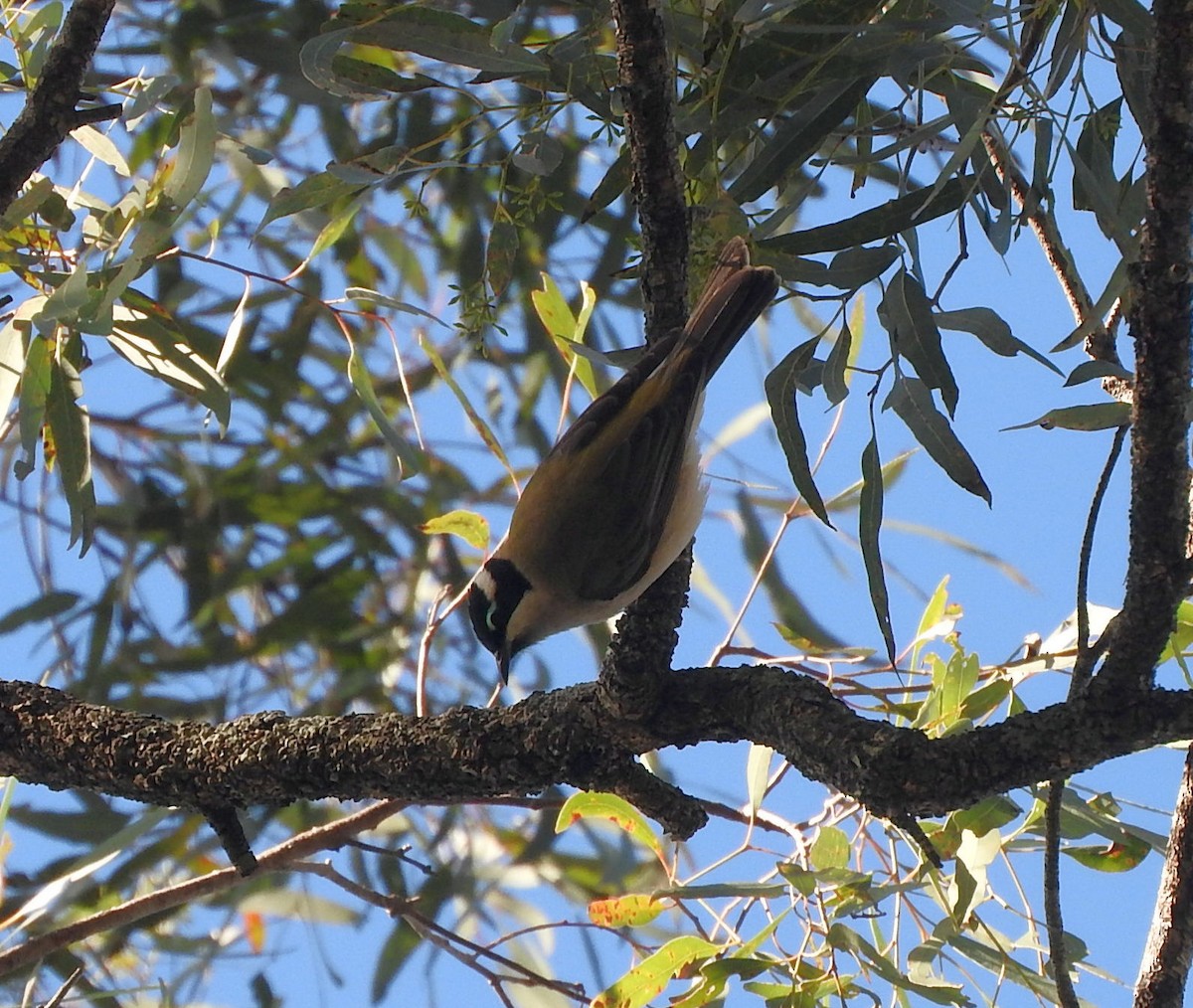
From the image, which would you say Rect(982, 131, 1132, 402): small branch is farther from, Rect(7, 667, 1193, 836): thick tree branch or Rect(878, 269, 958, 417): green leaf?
Rect(7, 667, 1193, 836): thick tree branch

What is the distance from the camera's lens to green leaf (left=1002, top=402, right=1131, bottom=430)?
1031 mm

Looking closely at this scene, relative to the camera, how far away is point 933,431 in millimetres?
1117

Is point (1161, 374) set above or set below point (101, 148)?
below

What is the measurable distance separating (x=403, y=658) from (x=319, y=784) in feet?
4.61

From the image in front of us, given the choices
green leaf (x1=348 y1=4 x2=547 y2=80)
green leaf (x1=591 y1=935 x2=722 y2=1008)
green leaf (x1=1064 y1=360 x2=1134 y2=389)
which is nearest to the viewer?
green leaf (x1=1064 y1=360 x2=1134 y2=389)

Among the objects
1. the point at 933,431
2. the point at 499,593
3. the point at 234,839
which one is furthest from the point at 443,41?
the point at 499,593

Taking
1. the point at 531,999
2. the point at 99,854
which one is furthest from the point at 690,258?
the point at 531,999

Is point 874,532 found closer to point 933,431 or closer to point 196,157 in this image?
point 933,431

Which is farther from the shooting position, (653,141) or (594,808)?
(594,808)

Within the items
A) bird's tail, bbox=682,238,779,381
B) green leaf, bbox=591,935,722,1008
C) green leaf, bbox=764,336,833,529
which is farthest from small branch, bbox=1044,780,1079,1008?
bird's tail, bbox=682,238,779,381

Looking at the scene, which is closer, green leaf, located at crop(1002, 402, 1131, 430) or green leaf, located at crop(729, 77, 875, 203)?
green leaf, located at crop(1002, 402, 1131, 430)

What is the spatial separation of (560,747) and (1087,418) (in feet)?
Answer: 1.68

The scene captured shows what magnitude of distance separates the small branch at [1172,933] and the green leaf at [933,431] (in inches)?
14.9

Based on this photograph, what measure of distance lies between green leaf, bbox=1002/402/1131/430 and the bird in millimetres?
580
